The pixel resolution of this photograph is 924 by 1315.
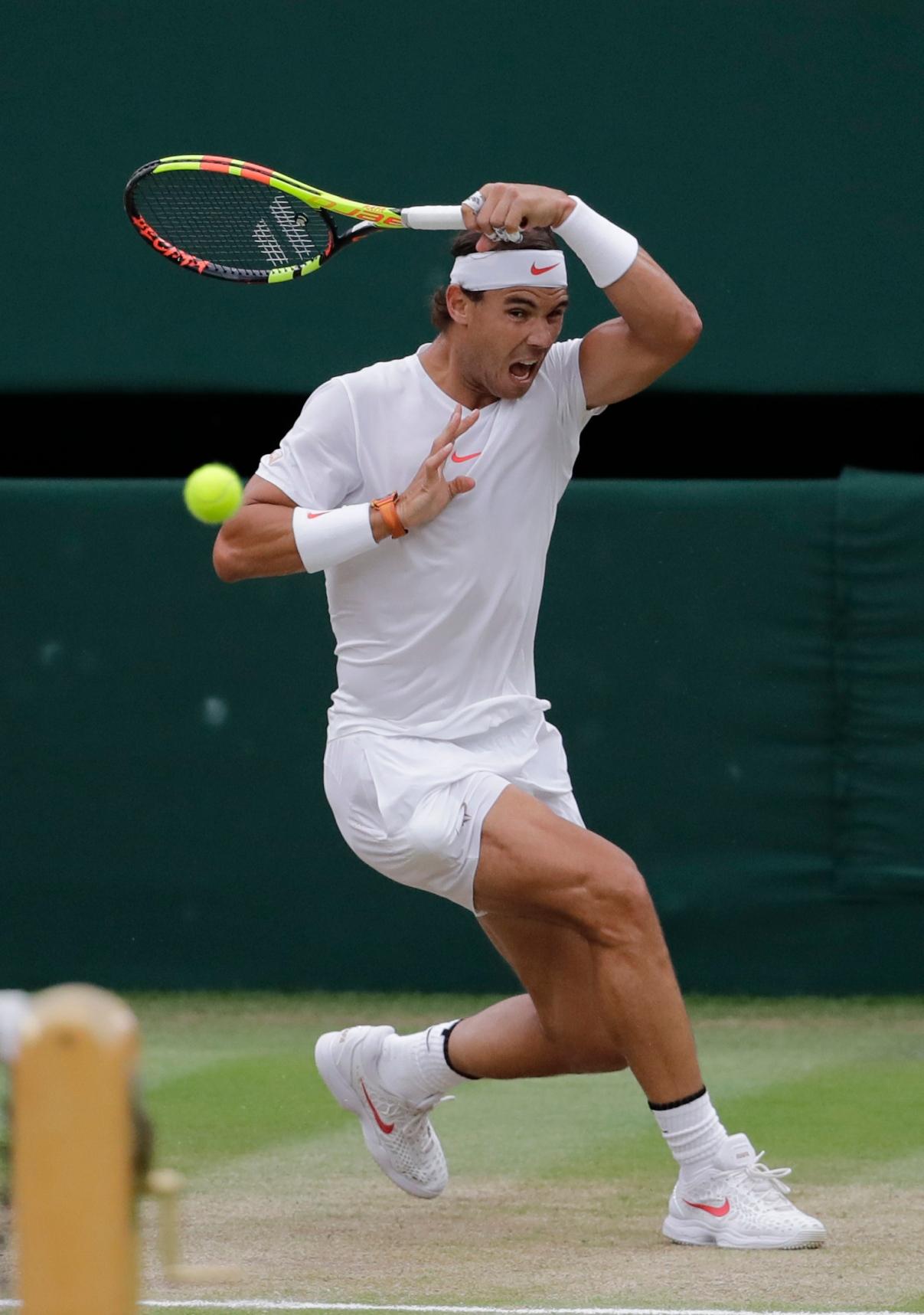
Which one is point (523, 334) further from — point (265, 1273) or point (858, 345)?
point (858, 345)

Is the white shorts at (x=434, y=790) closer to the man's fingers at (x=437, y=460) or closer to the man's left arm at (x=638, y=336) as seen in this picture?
the man's fingers at (x=437, y=460)

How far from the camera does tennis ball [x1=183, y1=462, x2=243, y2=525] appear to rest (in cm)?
402

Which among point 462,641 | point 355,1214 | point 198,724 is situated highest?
point 462,641

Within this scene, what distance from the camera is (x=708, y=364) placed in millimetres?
6875

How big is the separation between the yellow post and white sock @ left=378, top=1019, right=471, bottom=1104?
2586 mm

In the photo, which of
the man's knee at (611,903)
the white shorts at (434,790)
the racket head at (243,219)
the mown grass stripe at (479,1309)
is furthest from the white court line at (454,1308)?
the racket head at (243,219)

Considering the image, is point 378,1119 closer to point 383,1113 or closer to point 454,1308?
point 383,1113

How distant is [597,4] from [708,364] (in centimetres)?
121

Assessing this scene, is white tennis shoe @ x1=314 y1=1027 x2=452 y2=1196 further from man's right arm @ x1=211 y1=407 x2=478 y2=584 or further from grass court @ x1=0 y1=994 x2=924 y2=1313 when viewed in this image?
man's right arm @ x1=211 y1=407 x2=478 y2=584

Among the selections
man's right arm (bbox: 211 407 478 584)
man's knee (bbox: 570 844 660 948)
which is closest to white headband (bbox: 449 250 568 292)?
man's right arm (bbox: 211 407 478 584)

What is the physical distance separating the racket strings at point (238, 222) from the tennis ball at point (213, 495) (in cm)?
67

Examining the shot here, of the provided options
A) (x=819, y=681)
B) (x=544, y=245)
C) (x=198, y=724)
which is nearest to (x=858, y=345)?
(x=819, y=681)

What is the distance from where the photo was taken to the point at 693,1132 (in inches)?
151

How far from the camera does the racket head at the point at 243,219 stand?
4438 mm
